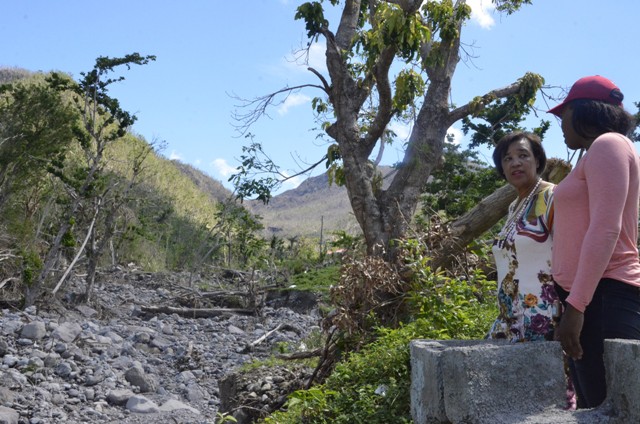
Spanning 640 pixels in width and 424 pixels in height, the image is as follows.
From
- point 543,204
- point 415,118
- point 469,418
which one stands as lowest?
point 469,418

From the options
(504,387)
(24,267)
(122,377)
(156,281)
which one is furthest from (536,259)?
(156,281)

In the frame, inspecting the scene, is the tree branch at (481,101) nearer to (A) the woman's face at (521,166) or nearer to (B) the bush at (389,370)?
(B) the bush at (389,370)

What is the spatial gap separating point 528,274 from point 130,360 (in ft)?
19.2

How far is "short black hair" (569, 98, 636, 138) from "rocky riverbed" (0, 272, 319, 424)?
3.54 m

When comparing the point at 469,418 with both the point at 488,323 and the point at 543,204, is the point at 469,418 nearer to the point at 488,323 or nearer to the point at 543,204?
the point at 543,204

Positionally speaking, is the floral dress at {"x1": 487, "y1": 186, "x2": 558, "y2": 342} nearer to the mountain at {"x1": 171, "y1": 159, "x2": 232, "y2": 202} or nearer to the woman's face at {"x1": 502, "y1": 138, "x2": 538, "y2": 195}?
the woman's face at {"x1": 502, "y1": 138, "x2": 538, "y2": 195}

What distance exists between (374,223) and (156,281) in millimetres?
7456

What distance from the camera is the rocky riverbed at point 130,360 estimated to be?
21.0ft

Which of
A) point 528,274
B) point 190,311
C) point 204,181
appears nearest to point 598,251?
point 528,274

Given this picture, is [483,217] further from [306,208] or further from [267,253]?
[306,208]

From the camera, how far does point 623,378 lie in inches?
101

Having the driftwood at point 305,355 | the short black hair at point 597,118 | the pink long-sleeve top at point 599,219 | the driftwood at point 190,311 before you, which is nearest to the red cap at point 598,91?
the short black hair at point 597,118

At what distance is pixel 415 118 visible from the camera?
871 centimetres

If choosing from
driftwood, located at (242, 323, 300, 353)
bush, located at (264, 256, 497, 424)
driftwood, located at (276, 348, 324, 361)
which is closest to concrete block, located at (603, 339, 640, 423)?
bush, located at (264, 256, 497, 424)
